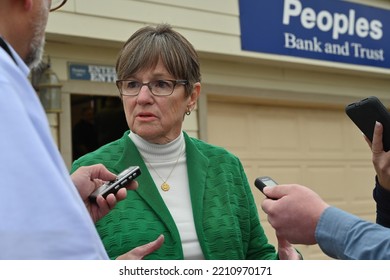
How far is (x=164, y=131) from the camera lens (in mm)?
2525

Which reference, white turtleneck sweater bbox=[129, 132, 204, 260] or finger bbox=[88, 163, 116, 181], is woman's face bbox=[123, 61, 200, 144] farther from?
finger bbox=[88, 163, 116, 181]

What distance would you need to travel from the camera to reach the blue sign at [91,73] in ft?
18.4

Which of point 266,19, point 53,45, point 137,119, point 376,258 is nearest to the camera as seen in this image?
point 376,258

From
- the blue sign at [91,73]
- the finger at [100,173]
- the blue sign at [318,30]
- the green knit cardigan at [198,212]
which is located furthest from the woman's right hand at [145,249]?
the blue sign at [318,30]

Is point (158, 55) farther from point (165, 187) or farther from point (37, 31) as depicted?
point (37, 31)

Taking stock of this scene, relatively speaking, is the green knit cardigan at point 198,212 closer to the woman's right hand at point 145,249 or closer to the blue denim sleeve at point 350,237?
the woman's right hand at point 145,249

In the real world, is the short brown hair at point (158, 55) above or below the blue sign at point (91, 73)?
below

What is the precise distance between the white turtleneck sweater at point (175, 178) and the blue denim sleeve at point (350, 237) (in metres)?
0.72

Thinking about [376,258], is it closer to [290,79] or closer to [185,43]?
[185,43]

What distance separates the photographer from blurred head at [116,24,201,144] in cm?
251

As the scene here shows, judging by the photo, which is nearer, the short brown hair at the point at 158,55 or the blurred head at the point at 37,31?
the blurred head at the point at 37,31

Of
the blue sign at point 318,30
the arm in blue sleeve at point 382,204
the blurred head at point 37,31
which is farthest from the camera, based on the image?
the blue sign at point 318,30
